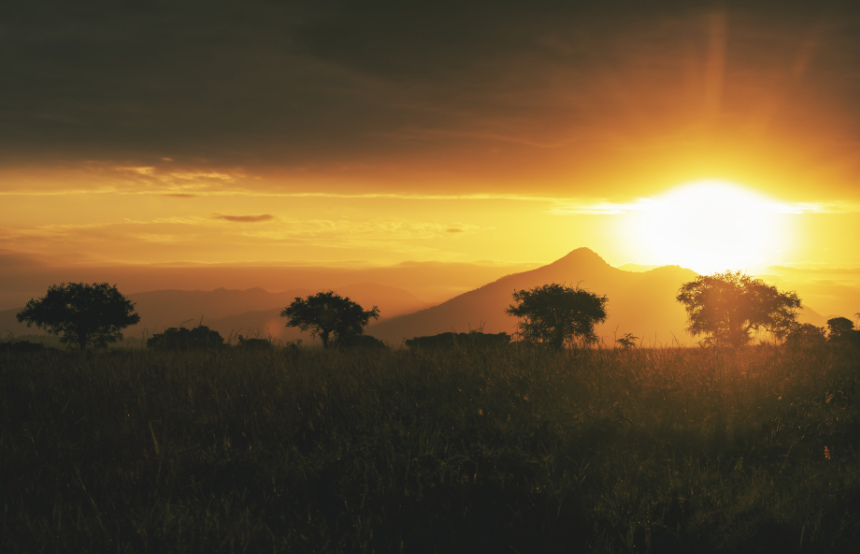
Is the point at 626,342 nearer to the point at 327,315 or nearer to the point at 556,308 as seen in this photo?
the point at 556,308

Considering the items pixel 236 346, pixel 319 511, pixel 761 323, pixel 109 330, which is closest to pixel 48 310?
pixel 109 330

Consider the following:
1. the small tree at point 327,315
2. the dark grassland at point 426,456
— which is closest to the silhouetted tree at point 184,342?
the dark grassland at point 426,456

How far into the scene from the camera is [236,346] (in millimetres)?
10492

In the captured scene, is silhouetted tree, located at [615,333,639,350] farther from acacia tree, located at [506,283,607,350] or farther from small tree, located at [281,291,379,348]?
small tree, located at [281,291,379,348]

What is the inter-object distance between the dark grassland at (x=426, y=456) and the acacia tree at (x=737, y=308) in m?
48.5

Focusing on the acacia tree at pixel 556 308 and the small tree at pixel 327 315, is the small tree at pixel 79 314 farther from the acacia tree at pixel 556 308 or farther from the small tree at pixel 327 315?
the acacia tree at pixel 556 308

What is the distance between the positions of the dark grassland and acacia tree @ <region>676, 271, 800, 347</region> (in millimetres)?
48512

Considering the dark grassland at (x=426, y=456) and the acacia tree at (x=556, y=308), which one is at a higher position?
the acacia tree at (x=556, y=308)

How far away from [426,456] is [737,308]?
5623 cm

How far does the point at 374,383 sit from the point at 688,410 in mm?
4333

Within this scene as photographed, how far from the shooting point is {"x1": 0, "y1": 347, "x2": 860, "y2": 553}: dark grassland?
4168 millimetres

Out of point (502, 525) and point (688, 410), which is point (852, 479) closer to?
point (688, 410)

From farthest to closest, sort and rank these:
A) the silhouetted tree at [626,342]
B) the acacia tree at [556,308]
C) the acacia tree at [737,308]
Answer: the acacia tree at [737,308] → the acacia tree at [556,308] → the silhouetted tree at [626,342]

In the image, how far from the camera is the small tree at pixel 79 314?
154ft
